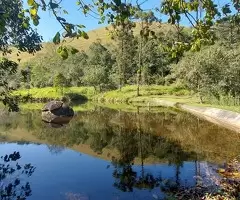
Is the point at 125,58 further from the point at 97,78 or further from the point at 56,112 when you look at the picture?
the point at 56,112

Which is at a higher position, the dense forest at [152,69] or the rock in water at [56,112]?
the dense forest at [152,69]

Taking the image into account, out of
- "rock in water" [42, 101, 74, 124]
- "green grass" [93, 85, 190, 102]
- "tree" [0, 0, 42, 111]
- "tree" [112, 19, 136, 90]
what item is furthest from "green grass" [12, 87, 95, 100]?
"tree" [0, 0, 42, 111]

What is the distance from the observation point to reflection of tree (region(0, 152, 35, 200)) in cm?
1356

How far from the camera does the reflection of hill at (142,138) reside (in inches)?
836

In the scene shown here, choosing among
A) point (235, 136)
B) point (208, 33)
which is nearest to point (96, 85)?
point (235, 136)

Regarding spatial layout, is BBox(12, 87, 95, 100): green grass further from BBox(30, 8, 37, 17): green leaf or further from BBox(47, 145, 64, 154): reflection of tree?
BBox(30, 8, 37, 17): green leaf

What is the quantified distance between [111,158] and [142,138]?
7.00 meters

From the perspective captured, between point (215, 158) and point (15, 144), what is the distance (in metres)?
15.0

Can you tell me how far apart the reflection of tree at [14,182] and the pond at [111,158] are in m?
0.04

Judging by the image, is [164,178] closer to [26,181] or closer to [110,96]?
[26,181]

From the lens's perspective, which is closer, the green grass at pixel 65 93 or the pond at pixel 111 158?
the pond at pixel 111 158

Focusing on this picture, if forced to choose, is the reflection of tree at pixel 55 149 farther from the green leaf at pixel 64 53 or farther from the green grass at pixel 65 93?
the green grass at pixel 65 93

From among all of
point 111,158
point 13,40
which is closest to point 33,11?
point 13,40

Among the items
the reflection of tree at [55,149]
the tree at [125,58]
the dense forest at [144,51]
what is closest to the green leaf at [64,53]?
the dense forest at [144,51]
